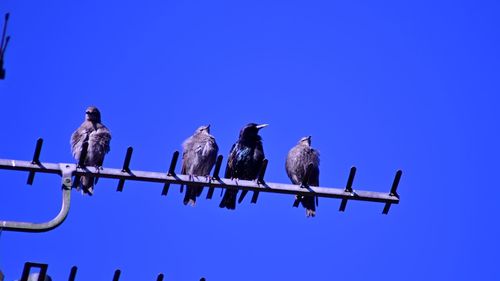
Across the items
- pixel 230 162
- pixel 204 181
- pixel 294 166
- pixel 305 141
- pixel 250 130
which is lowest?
pixel 204 181

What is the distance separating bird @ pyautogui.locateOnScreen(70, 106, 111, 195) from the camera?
12.1 metres

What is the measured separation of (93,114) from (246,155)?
2135 mm

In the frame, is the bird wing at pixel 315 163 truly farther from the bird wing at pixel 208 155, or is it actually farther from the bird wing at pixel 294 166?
the bird wing at pixel 208 155

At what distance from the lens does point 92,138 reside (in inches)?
485

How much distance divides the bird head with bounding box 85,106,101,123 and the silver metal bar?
566cm

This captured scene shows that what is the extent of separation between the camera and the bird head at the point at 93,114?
510 inches

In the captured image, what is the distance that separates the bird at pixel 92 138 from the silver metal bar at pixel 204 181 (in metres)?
4.47

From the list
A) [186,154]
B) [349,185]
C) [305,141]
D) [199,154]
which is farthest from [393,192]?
[305,141]

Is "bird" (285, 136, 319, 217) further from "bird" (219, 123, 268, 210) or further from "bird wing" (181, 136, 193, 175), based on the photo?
"bird wing" (181, 136, 193, 175)

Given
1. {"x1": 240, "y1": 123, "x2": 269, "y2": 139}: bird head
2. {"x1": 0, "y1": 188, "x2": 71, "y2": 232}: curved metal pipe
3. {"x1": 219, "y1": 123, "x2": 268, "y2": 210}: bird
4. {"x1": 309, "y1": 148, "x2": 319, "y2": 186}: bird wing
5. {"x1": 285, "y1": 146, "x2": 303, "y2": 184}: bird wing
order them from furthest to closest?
{"x1": 285, "y1": 146, "x2": 303, "y2": 184}: bird wing < {"x1": 309, "y1": 148, "x2": 319, "y2": 186}: bird wing < {"x1": 240, "y1": 123, "x2": 269, "y2": 139}: bird head < {"x1": 219, "y1": 123, "x2": 268, "y2": 210}: bird < {"x1": 0, "y1": 188, "x2": 71, "y2": 232}: curved metal pipe

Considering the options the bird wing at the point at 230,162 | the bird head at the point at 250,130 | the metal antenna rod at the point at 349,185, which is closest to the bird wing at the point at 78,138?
the bird wing at the point at 230,162

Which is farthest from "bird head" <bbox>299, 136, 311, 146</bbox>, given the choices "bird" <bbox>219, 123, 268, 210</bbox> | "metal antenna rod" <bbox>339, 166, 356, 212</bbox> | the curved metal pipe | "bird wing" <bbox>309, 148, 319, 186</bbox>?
the curved metal pipe

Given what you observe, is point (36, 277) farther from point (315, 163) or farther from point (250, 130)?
point (315, 163)

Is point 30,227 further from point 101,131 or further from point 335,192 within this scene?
point 101,131
